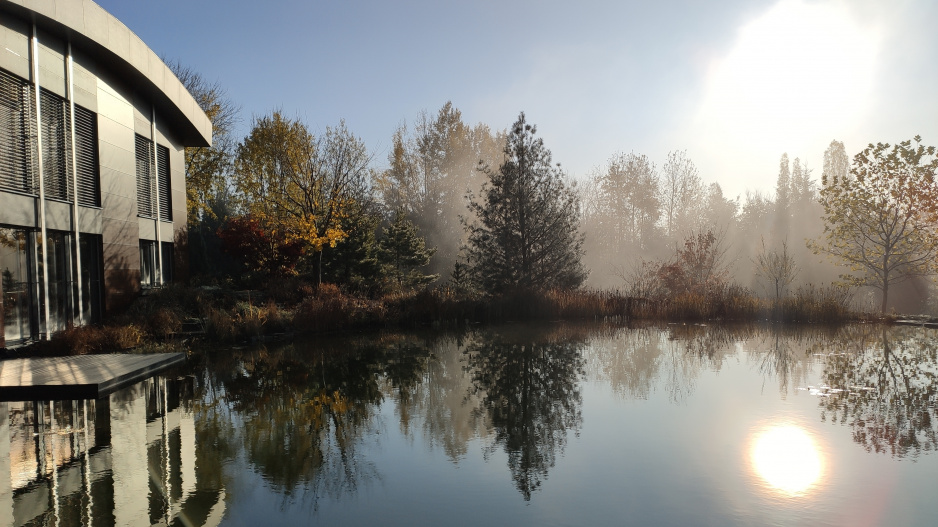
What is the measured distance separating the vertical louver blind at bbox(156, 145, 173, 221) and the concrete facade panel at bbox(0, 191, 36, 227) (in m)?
6.87

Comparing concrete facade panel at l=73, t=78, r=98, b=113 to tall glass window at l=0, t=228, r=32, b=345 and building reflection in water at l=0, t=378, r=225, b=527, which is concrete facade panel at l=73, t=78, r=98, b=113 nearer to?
tall glass window at l=0, t=228, r=32, b=345

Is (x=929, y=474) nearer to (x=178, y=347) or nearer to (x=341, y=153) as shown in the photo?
(x=178, y=347)

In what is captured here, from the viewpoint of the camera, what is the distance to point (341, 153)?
2355cm

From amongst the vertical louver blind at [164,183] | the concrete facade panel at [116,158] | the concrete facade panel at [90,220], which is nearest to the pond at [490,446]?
the concrete facade panel at [90,220]

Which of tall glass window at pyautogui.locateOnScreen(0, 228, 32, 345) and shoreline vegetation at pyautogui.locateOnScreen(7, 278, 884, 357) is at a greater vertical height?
tall glass window at pyautogui.locateOnScreen(0, 228, 32, 345)

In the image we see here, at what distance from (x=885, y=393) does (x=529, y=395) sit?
4402 mm

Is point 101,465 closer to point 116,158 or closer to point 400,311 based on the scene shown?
point 116,158

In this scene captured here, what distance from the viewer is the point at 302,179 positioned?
22.6 meters

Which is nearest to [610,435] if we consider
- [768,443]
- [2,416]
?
[768,443]

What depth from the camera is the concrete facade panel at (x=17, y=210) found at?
35.7 ft

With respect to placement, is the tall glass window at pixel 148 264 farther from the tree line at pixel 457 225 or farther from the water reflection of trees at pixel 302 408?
the water reflection of trees at pixel 302 408

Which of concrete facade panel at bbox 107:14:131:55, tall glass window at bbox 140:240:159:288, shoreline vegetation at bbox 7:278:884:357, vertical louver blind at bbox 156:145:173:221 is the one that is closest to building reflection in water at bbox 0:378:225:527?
shoreline vegetation at bbox 7:278:884:357

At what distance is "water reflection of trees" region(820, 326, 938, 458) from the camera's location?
19.5 feet

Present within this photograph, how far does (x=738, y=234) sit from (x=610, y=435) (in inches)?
1672
